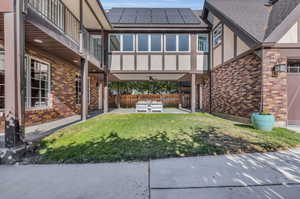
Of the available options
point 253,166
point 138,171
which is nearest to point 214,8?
point 253,166

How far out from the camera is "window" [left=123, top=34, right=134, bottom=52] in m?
10.2

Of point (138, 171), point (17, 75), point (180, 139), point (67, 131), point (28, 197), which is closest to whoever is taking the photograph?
point (28, 197)

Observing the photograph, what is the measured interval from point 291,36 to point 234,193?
7.12 m

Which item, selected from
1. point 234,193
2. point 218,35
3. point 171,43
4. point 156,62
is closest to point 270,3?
point 218,35

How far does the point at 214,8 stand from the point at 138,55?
544 cm

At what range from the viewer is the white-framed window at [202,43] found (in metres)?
10.2

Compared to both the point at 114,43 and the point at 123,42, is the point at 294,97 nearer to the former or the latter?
the point at 123,42

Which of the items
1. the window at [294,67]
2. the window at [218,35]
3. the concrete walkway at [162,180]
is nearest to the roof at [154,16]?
the window at [218,35]

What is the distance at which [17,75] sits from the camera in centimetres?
329

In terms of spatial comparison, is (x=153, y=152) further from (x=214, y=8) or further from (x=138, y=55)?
(x=214, y=8)

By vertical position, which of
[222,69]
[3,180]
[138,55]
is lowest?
[3,180]

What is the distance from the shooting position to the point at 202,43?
10.3 m

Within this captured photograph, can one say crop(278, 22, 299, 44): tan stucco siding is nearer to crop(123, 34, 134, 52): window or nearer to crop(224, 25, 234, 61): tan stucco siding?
crop(224, 25, 234, 61): tan stucco siding

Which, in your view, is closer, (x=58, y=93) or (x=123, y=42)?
(x=58, y=93)
